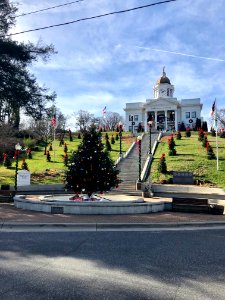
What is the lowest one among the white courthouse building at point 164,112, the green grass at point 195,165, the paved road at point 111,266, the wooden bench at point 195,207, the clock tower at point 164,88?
the wooden bench at point 195,207

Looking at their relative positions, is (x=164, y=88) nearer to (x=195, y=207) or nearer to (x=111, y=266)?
(x=195, y=207)

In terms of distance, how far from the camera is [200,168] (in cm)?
3016

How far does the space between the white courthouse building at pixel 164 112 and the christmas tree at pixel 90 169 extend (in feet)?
227

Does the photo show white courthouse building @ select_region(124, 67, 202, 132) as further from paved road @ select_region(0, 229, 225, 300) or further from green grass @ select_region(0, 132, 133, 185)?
paved road @ select_region(0, 229, 225, 300)

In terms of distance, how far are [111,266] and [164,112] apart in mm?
85078

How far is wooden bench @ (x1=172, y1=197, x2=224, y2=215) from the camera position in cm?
1554

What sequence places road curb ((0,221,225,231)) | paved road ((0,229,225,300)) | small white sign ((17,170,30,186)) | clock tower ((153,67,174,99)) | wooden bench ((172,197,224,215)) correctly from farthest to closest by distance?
1. clock tower ((153,67,174,99))
2. small white sign ((17,170,30,186))
3. wooden bench ((172,197,224,215))
4. road curb ((0,221,225,231))
5. paved road ((0,229,225,300))

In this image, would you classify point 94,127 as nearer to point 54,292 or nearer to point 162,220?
point 162,220

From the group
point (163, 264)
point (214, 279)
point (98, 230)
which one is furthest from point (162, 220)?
point (214, 279)

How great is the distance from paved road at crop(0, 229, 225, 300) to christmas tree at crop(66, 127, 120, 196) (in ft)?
19.8

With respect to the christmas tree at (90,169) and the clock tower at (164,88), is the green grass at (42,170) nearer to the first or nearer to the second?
the christmas tree at (90,169)

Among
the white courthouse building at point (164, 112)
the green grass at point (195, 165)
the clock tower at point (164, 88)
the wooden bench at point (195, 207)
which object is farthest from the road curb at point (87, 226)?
the clock tower at point (164, 88)

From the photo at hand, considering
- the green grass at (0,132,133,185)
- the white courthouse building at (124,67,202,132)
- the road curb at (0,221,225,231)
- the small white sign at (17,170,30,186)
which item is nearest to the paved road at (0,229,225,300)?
the road curb at (0,221,225,231)

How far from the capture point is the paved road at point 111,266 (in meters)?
5.12
